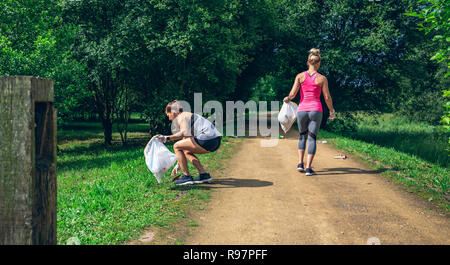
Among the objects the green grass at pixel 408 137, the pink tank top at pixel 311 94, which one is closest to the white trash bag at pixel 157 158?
the pink tank top at pixel 311 94

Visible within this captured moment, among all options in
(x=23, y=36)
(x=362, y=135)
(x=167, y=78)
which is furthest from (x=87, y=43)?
(x=362, y=135)

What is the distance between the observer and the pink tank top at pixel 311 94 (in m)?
7.47

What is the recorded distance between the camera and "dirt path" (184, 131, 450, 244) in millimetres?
4207

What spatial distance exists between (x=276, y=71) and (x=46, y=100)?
25.3 m

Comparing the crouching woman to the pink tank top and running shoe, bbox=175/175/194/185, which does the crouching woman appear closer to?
running shoe, bbox=175/175/194/185

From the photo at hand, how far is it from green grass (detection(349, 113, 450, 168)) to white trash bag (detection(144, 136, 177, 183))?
5.23 metres

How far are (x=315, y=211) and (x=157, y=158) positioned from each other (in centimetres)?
298

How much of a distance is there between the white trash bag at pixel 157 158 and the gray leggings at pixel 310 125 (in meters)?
2.91

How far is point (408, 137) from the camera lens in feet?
A: 78.5

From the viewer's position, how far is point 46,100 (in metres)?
2.21

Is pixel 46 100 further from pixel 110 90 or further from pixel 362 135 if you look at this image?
pixel 362 135

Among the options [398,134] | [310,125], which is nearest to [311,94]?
[310,125]

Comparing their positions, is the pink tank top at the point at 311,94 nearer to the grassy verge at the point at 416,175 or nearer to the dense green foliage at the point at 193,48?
the grassy verge at the point at 416,175

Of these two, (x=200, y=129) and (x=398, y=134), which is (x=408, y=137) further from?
(x=200, y=129)
